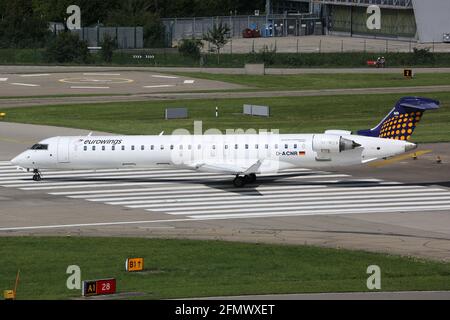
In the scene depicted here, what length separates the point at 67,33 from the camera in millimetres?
134000

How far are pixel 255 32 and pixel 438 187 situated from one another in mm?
111601

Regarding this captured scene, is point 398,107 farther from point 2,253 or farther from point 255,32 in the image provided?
point 255,32

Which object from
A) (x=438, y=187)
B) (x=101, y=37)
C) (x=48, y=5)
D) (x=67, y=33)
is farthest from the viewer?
(x=48, y=5)

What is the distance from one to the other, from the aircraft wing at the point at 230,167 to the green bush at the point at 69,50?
256 feet

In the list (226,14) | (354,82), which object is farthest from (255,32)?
(354,82)

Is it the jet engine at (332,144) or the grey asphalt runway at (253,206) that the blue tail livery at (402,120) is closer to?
the grey asphalt runway at (253,206)

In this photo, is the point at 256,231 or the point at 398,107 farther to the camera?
the point at 398,107

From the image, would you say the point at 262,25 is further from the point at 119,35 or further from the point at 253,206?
the point at 253,206

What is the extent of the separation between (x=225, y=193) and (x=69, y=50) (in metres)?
80.0

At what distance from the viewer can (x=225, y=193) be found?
57219 millimetres

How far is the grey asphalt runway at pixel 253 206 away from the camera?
46.3 meters

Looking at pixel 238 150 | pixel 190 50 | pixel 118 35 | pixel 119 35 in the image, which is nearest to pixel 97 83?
pixel 190 50

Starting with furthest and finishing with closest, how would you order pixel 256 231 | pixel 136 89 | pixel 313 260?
pixel 136 89 < pixel 256 231 < pixel 313 260

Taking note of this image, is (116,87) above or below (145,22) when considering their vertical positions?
below
